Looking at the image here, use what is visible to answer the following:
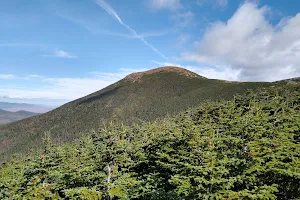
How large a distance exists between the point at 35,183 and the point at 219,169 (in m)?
18.0

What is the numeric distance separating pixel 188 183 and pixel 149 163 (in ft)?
60.2

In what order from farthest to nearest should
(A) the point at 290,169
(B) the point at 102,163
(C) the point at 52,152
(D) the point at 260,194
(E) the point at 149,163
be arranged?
(E) the point at 149,163 → (C) the point at 52,152 → (B) the point at 102,163 → (A) the point at 290,169 → (D) the point at 260,194

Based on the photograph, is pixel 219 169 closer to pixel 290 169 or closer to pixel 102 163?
pixel 290 169

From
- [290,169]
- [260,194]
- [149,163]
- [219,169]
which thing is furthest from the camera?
[149,163]

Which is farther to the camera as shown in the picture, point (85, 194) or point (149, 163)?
point (149, 163)

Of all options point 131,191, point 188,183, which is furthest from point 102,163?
point 188,183

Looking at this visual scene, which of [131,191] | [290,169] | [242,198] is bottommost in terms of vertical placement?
[131,191]

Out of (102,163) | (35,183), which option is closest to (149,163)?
(102,163)

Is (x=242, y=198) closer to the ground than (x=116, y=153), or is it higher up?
closer to the ground

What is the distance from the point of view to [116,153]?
835 inches

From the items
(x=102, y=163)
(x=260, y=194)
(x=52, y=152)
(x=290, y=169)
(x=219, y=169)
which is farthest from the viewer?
(x=52, y=152)

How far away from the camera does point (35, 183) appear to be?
23219 millimetres

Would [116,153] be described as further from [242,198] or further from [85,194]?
[242,198]

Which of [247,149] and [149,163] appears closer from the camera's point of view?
[247,149]
